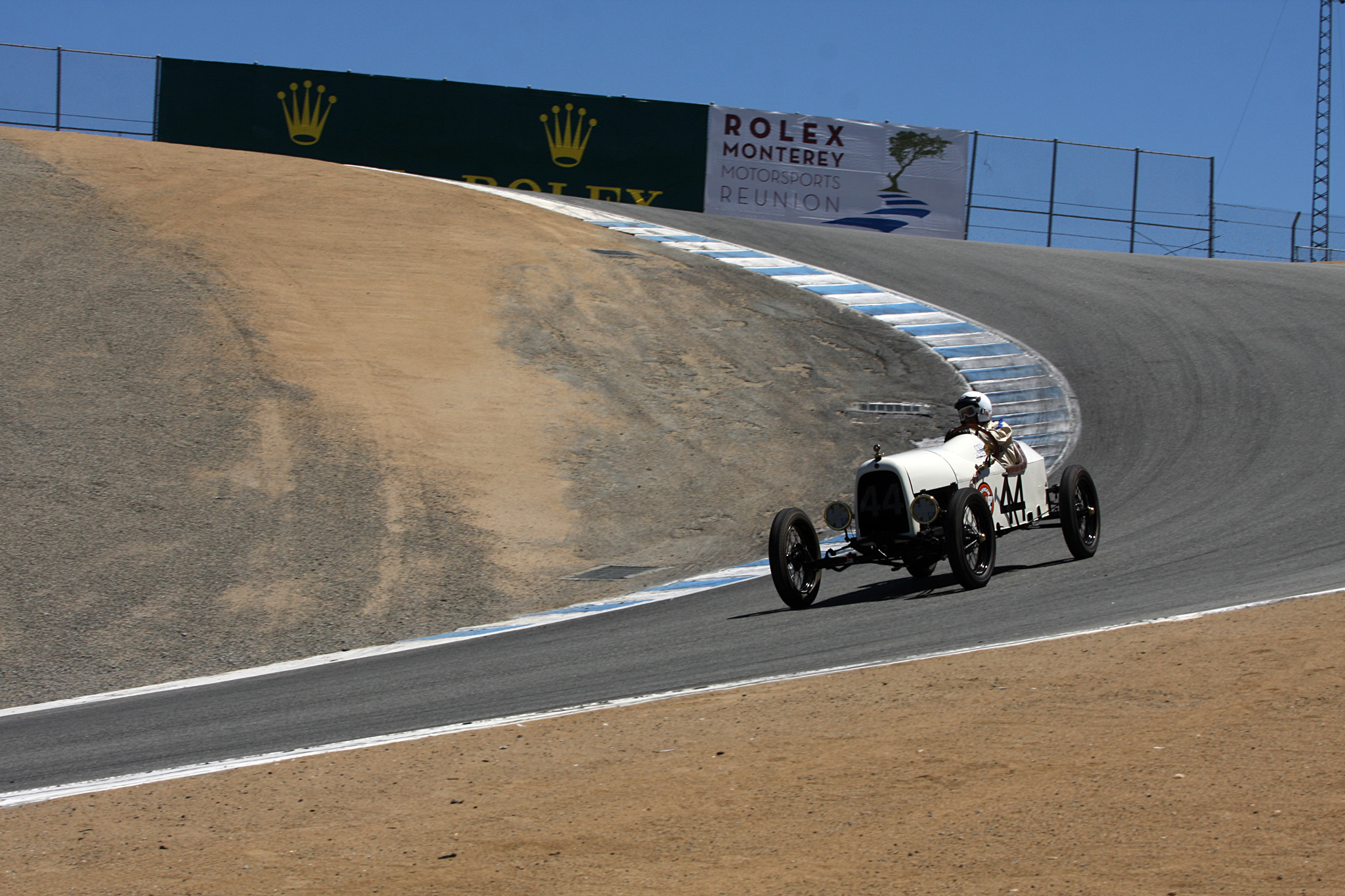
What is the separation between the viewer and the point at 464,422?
15625mm

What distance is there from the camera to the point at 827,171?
2930 cm

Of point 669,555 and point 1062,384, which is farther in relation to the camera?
point 1062,384

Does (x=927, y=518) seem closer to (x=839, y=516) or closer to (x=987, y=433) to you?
(x=839, y=516)

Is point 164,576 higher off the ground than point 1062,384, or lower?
lower

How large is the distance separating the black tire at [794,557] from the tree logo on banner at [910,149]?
21.4 metres

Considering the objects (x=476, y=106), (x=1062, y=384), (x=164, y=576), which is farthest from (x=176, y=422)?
(x=476, y=106)

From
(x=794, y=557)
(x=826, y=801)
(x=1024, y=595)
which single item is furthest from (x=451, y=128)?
(x=826, y=801)

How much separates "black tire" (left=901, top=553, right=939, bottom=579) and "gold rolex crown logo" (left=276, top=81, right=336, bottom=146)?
69.1 ft

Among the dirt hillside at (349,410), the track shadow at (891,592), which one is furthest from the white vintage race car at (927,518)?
the dirt hillside at (349,410)

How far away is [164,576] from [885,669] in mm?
7901

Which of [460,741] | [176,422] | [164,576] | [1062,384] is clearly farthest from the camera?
[1062,384]

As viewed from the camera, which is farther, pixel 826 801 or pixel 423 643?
pixel 423 643

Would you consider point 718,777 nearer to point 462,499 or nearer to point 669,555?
point 669,555

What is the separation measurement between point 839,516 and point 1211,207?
27.5m
